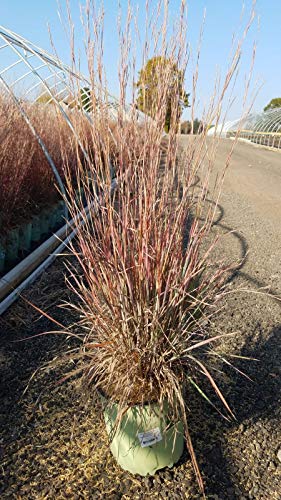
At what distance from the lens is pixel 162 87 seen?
4.33ft

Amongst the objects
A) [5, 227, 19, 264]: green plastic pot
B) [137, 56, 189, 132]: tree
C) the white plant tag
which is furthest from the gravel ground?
[137, 56, 189, 132]: tree

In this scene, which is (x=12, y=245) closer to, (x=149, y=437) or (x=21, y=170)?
(x=21, y=170)

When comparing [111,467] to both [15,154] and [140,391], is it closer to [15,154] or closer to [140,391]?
[140,391]

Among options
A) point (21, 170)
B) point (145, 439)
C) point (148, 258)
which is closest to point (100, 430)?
point (145, 439)

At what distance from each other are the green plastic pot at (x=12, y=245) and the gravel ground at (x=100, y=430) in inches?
15.5

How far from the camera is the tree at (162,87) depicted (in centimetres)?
131

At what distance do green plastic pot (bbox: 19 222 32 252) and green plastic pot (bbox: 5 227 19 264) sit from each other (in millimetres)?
98

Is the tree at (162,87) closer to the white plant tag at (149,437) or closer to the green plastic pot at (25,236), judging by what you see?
the white plant tag at (149,437)

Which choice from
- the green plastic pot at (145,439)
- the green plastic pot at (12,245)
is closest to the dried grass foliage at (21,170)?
the green plastic pot at (12,245)

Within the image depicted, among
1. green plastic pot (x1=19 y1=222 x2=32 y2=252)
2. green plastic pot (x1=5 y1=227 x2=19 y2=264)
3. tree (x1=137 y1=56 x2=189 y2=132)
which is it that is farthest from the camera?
green plastic pot (x1=19 y1=222 x2=32 y2=252)

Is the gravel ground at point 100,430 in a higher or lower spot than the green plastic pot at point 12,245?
lower

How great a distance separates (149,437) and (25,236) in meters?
2.06

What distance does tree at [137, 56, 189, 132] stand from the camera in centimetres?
131

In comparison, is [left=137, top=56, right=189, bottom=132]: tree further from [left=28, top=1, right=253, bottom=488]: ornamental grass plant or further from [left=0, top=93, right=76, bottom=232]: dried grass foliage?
[left=0, top=93, right=76, bottom=232]: dried grass foliage
